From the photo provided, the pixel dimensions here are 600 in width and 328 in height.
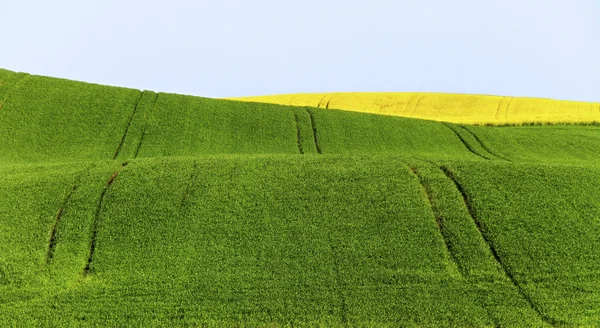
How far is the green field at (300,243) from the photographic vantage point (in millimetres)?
14930

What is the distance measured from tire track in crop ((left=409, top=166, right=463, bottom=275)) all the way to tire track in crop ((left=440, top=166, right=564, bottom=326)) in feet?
4.35

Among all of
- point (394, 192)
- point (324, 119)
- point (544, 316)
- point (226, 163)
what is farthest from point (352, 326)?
point (324, 119)

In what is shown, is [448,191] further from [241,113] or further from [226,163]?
[241,113]

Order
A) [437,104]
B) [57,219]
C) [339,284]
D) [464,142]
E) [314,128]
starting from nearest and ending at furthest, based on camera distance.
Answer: [339,284]
[57,219]
[464,142]
[314,128]
[437,104]

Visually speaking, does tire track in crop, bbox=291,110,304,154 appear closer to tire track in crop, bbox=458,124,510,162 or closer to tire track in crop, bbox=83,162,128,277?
tire track in crop, bbox=83,162,128,277

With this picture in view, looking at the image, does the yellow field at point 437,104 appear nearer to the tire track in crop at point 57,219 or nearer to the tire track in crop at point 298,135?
the tire track in crop at point 298,135

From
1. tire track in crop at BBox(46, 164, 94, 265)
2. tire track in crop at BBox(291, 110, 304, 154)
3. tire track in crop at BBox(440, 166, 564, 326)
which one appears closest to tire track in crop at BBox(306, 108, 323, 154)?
tire track in crop at BBox(291, 110, 304, 154)

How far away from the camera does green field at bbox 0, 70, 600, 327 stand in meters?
14.9

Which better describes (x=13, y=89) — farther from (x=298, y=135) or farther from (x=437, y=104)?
(x=437, y=104)

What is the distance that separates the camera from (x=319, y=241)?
708 inches

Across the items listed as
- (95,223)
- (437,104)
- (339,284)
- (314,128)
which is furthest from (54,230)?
(437,104)

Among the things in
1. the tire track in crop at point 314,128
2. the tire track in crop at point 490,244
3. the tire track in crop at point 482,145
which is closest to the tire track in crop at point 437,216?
the tire track in crop at point 490,244

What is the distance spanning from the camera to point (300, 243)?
58.7ft

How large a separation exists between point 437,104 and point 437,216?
133 ft
